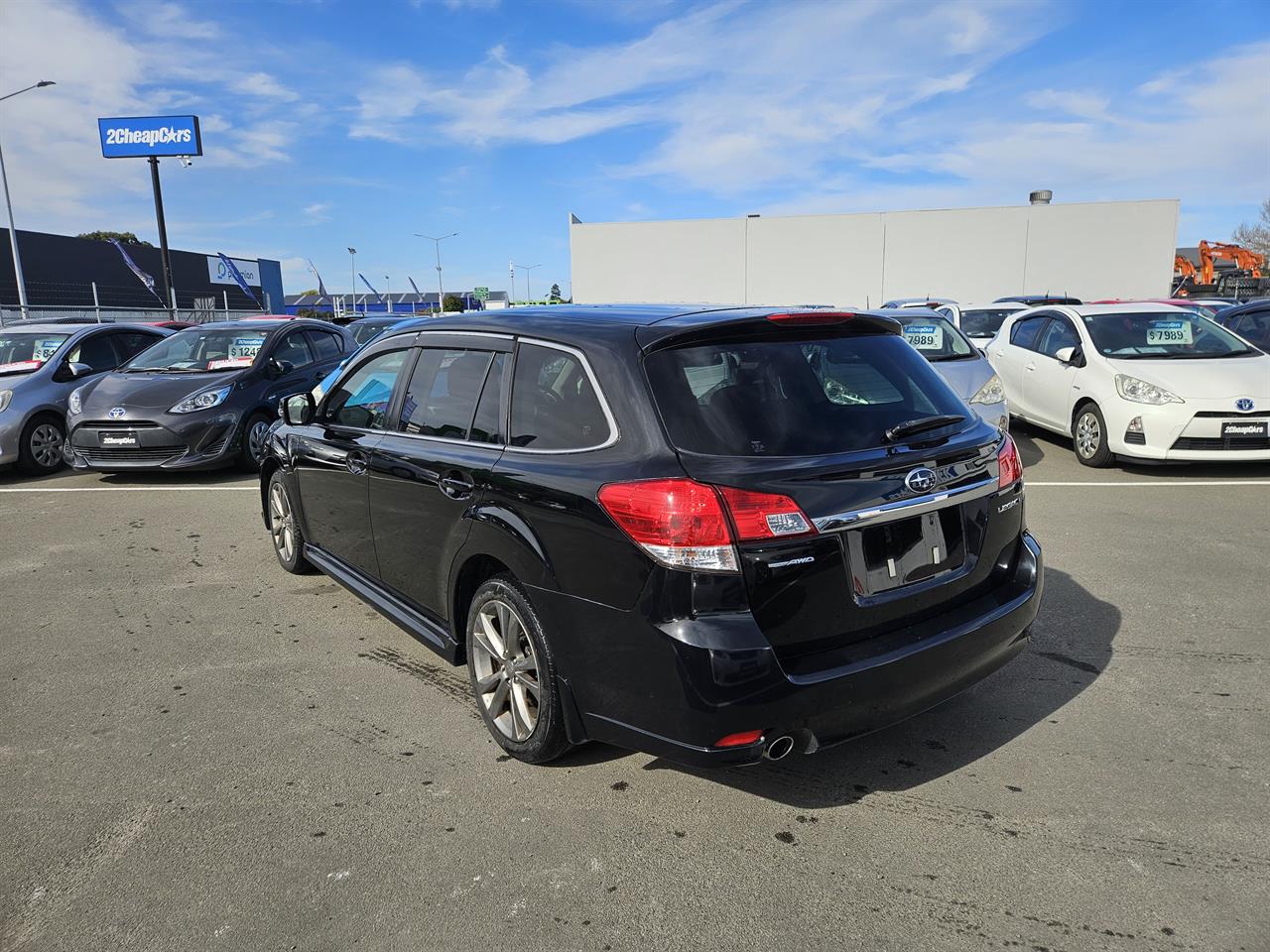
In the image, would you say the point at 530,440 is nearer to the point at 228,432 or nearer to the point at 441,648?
the point at 441,648

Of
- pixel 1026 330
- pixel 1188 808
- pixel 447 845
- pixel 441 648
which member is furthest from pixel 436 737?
pixel 1026 330

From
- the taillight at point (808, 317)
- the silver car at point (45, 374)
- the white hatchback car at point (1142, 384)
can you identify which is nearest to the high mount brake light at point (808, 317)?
the taillight at point (808, 317)

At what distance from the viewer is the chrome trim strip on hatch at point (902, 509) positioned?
2.58m

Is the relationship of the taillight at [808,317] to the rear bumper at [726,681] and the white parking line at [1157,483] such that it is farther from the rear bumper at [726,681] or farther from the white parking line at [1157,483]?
the white parking line at [1157,483]

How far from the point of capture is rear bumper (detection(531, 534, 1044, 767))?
247 cm

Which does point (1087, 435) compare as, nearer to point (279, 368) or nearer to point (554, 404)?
point (554, 404)

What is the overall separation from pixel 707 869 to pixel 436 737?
1.34m

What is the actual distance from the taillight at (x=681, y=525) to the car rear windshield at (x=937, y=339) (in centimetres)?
682

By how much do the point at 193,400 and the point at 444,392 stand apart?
20.7 feet

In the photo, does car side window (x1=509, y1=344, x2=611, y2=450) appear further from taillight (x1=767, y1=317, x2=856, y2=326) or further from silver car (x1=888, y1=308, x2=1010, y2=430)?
silver car (x1=888, y1=308, x2=1010, y2=430)

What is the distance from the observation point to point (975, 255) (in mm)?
37812

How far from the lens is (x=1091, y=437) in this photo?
8758 mm

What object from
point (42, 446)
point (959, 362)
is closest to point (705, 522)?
point (959, 362)

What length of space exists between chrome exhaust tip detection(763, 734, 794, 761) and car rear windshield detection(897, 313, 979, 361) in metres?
6.84
